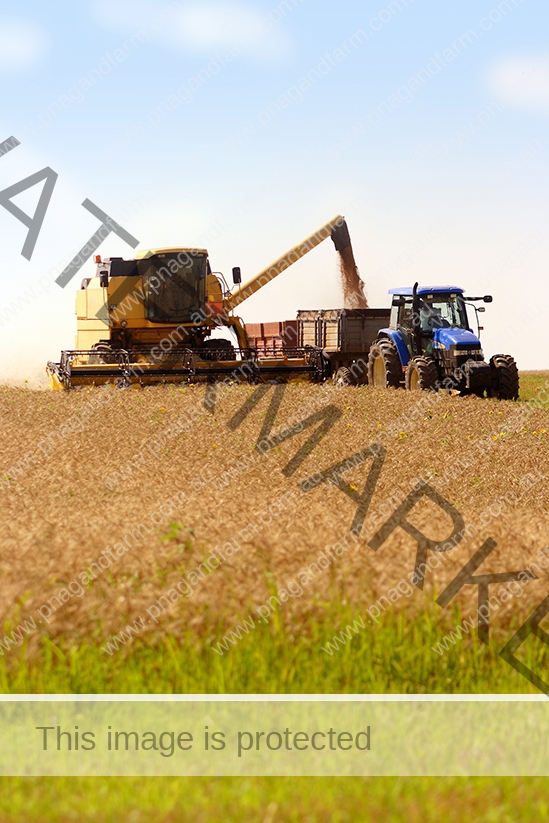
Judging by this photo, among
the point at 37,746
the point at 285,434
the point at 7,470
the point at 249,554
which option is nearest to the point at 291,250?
the point at 285,434

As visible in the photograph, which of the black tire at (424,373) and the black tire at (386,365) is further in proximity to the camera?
the black tire at (386,365)

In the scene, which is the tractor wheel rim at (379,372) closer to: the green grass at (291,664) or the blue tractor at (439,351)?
the blue tractor at (439,351)

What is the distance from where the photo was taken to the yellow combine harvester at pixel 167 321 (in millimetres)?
19578

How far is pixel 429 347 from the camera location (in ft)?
60.8

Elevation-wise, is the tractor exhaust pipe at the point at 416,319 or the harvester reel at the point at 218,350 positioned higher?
the tractor exhaust pipe at the point at 416,319

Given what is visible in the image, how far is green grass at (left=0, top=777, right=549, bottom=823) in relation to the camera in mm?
3443

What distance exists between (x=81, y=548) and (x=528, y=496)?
Result: 6141mm

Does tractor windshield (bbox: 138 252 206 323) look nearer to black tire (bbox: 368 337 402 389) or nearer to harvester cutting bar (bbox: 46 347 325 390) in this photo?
harvester cutting bar (bbox: 46 347 325 390)

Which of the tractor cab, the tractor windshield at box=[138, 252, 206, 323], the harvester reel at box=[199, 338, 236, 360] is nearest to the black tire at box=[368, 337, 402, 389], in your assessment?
the tractor cab

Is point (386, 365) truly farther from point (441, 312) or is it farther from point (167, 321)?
point (167, 321)

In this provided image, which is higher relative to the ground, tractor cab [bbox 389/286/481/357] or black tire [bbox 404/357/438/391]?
tractor cab [bbox 389/286/481/357]

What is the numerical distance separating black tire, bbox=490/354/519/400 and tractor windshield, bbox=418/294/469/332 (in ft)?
3.28

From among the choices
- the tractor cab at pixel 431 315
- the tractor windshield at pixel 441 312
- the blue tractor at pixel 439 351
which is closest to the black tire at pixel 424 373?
the blue tractor at pixel 439 351

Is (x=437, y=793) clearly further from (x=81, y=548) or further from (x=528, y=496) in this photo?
(x=528, y=496)
